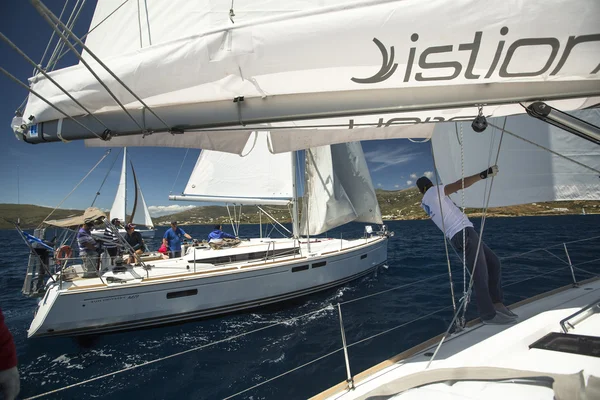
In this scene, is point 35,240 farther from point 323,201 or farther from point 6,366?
point 323,201

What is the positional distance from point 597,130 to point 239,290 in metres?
7.37

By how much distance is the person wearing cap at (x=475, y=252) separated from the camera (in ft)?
9.55

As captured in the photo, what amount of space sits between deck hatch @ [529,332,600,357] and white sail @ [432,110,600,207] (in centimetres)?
165

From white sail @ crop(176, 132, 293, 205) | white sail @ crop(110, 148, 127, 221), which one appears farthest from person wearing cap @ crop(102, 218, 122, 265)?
white sail @ crop(110, 148, 127, 221)

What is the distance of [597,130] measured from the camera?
6.56 feet

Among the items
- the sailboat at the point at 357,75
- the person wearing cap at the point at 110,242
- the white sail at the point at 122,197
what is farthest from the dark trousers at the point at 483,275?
the white sail at the point at 122,197

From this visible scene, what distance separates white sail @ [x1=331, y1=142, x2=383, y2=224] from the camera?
12625 millimetres

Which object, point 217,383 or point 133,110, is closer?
point 133,110

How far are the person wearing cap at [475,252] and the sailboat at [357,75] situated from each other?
409 mm

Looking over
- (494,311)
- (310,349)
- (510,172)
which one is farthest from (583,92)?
(310,349)

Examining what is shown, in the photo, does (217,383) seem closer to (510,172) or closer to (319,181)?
(510,172)

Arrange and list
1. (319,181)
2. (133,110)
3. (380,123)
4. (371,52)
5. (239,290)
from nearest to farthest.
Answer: (371,52)
(133,110)
(380,123)
(239,290)
(319,181)

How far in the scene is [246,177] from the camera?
11.8 m

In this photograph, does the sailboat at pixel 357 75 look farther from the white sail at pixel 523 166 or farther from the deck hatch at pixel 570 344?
the white sail at pixel 523 166
